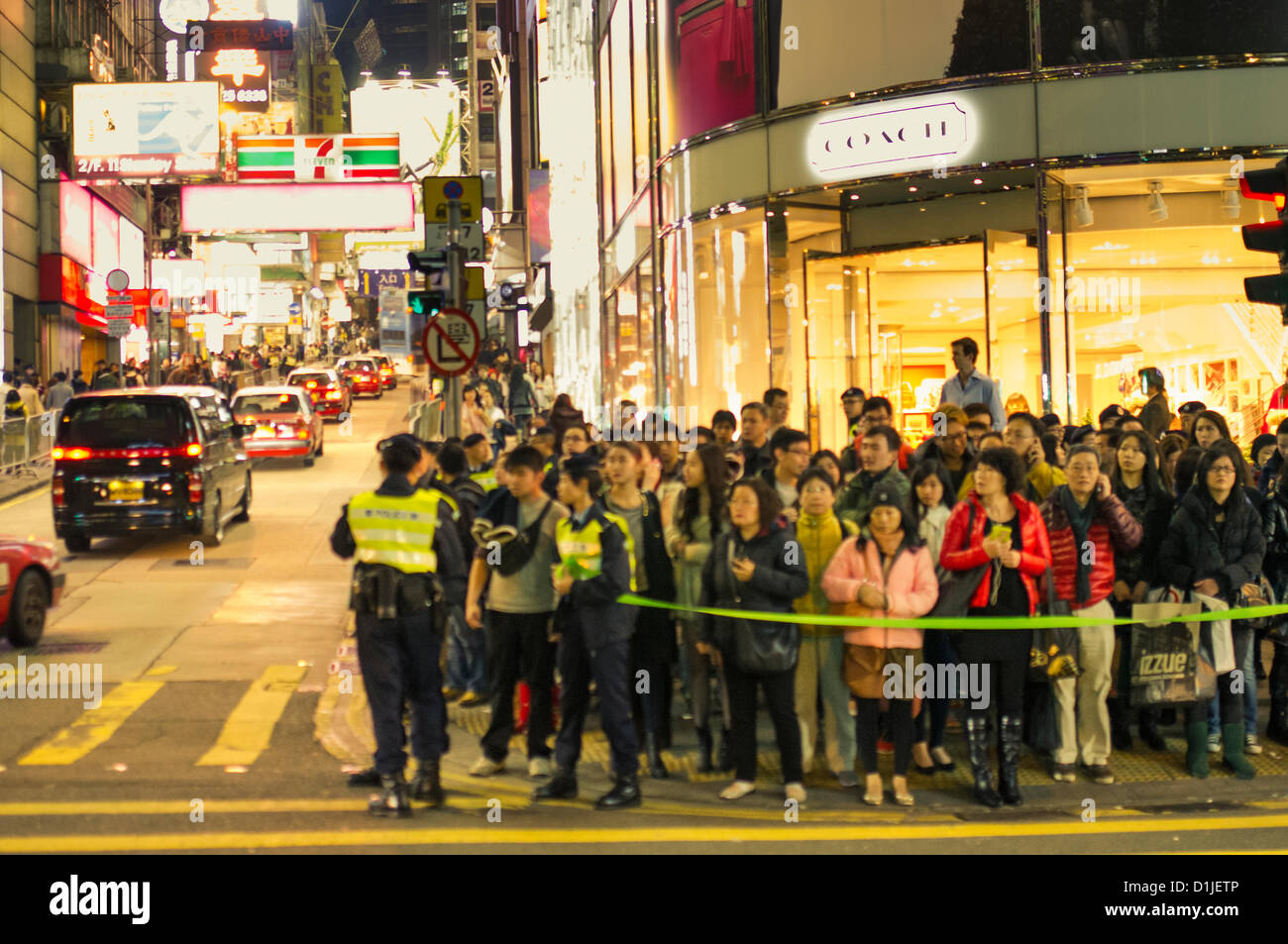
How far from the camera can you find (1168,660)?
8.81 m

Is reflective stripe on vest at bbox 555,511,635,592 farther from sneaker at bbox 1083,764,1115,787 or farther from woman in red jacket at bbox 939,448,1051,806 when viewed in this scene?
sneaker at bbox 1083,764,1115,787

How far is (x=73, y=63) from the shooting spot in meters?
45.2

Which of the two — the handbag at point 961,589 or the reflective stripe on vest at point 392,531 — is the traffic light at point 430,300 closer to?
the reflective stripe on vest at point 392,531

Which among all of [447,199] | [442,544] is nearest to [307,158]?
[447,199]

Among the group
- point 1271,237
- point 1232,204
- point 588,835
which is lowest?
point 588,835

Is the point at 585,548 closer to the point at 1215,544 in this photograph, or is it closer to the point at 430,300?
the point at 1215,544

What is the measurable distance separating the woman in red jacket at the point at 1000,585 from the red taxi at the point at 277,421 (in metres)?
23.5

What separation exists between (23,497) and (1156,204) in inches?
720

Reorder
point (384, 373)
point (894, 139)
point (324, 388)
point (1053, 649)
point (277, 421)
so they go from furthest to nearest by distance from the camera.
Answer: point (384, 373) < point (324, 388) < point (277, 421) < point (894, 139) < point (1053, 649)

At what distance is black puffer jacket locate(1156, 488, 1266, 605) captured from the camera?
29.1 ft

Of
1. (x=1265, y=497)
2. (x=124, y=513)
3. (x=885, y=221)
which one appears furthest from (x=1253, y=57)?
(x=124, y=513)

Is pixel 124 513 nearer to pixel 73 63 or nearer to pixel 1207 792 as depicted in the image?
pixel 1207 792

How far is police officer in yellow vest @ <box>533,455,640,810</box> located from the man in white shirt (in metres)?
5.52
